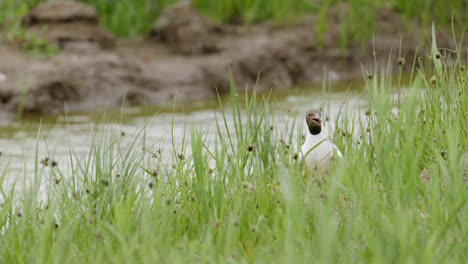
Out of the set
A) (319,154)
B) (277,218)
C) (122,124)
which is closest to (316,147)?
(319,154)

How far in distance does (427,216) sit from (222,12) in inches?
317

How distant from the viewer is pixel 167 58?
29.7 ft

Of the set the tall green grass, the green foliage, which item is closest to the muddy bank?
the green foliage

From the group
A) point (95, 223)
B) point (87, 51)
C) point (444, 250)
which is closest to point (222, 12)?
point (87, 51)

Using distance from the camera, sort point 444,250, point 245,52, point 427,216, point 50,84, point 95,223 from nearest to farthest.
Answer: point 444,250 → point 427,216 → point 95,223 → point 50,84 → point 245,52

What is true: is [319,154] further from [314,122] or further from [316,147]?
[314,122]

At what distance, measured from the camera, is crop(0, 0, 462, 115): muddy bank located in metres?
7.60

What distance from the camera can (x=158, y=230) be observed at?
102 inches

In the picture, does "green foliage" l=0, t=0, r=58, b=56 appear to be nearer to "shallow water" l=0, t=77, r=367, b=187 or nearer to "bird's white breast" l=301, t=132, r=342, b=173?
"shallow water" l=0, t=77, r=367, b=187

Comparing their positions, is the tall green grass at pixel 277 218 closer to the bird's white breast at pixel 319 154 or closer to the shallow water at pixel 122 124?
the bird's white breast at pixel 319 154

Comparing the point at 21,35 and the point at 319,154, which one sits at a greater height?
the point at 21,35

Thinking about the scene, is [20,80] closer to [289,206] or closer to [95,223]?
[95,223]

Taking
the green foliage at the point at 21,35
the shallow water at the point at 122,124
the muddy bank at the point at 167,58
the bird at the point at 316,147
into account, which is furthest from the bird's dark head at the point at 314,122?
the green foliage at the point at 21,35

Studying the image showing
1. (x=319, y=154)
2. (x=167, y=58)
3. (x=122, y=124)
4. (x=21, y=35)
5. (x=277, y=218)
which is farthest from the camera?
(x=167, y=58)
